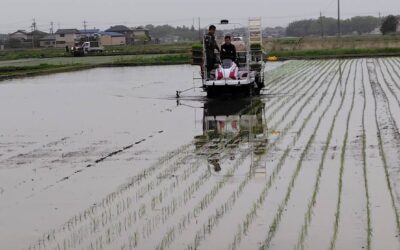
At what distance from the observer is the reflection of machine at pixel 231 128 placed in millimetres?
8580

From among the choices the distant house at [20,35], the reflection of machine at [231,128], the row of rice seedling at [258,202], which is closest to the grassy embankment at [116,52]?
the reflection of machine at [231,128]

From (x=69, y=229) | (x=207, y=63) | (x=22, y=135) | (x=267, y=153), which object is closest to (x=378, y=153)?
(x=267, y=153)

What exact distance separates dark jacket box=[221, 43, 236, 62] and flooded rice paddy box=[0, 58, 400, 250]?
4.77 ft

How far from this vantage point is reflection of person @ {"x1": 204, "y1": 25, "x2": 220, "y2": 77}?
15.2m

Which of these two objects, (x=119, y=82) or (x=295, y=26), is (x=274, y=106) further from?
(x=295, y=26)

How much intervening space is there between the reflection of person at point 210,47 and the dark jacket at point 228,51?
247mm

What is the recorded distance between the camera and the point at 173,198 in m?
6.02

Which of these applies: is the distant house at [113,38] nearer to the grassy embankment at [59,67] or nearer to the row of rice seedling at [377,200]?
the grassy embankment at [59,67]

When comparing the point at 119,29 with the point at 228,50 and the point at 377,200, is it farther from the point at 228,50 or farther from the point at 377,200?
the point at 377,200

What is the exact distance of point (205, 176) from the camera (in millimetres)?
6922

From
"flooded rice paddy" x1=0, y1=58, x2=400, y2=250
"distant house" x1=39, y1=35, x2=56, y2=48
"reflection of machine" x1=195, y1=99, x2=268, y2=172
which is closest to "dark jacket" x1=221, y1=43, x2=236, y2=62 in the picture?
"reflection of machine" x1=195, y1=99, x2=268, y2=172

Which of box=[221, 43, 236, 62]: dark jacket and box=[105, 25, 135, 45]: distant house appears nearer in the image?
box=[221, 43, 236, 62]: dark jacket

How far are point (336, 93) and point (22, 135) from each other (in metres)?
8.00

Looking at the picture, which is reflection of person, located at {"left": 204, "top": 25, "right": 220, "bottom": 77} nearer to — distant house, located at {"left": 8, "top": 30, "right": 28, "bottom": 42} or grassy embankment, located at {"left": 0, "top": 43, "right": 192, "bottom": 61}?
grassy embankment, located at {"left": 0, "top": 43, "right": 192, "bottom": 61}
